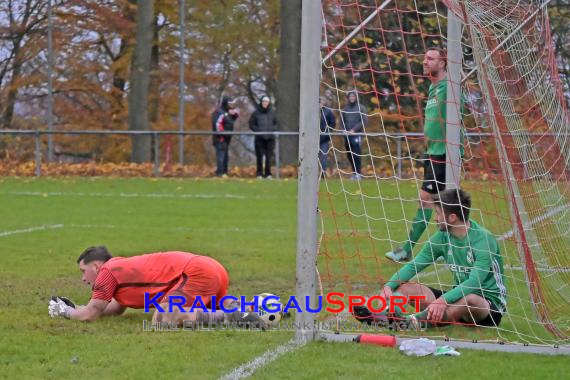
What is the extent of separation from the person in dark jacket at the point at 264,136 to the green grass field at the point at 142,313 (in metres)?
3.34

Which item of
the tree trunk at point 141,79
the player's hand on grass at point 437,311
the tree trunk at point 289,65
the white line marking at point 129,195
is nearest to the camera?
the player's hand on grass at point 437,311

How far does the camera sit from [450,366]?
590cm

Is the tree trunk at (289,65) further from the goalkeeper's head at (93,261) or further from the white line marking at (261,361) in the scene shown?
the white line marking at (261,361)

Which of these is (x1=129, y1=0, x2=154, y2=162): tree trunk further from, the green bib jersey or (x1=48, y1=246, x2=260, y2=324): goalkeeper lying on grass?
(x1=48, y1=246, x2=260, y2=324): goalkeeper lying on grass

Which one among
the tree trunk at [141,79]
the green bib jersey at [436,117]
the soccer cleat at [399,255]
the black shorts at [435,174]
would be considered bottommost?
the soccer cleat at [399,255]

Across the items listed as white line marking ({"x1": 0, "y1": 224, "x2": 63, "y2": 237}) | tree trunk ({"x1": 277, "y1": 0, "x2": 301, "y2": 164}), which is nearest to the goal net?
white line marking ({"x1": 0, "y1": 224, "x2": 63, "y2": 237})

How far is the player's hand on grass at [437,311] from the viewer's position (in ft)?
22.2

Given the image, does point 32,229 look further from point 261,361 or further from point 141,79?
point 141,79

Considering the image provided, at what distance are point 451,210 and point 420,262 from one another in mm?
414

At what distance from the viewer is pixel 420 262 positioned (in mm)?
7113

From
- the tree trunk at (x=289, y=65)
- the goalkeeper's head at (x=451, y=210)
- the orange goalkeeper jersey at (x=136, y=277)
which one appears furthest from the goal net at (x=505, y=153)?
the tree trunk at (x=289, y=65)

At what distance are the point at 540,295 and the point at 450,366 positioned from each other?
4.94ft

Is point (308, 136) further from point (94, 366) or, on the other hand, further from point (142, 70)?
point (142, 70)

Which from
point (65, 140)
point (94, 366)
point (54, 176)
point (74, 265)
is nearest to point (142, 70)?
point (65, 140)
